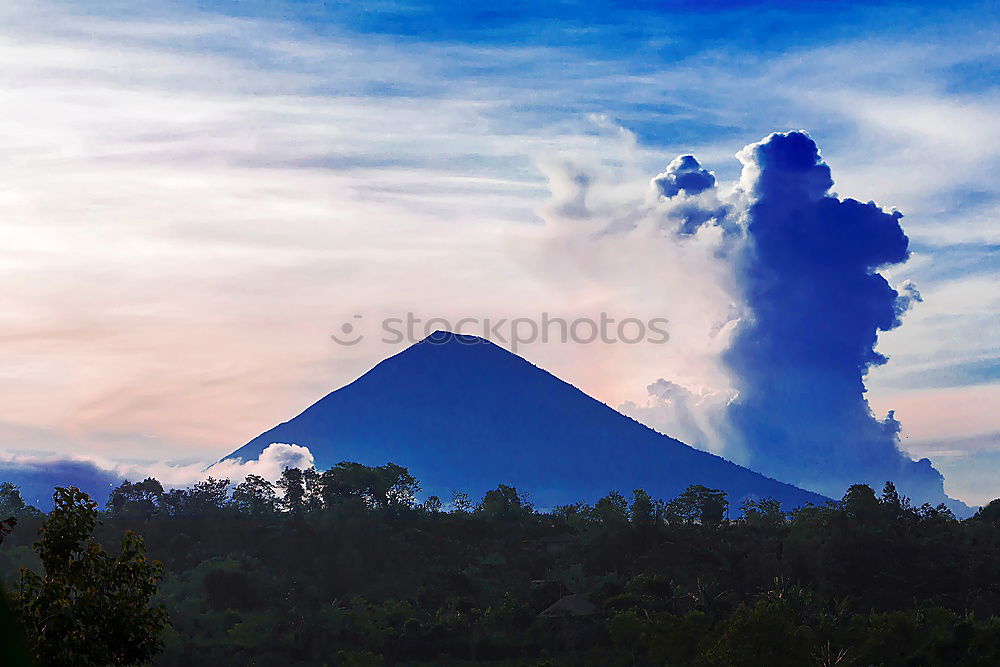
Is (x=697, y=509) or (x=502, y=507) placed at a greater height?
(x=502, y=507)

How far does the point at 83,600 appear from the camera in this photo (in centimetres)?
1608

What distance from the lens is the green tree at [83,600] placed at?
618 inches

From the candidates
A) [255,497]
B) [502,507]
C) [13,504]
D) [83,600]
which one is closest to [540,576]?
[502,507]

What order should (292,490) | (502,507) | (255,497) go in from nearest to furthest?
1. (502,507)
2. (292,490)
3. (255,497)

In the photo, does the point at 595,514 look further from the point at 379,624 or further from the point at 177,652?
the point at 177,652

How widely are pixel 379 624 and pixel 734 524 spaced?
3580 centimetres

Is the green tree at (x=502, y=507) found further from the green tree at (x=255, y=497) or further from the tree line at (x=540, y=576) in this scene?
the green tree at (x=255, y=497)

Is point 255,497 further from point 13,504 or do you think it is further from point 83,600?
point 83,600

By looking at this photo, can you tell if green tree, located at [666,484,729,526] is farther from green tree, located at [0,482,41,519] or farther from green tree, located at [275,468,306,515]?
green tree, located at [0,482,41,519]

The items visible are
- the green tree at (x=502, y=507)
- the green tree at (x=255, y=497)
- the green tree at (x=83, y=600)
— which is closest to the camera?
the green tree at (x=83, y=600)

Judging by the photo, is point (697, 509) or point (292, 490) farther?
point (292, 490)

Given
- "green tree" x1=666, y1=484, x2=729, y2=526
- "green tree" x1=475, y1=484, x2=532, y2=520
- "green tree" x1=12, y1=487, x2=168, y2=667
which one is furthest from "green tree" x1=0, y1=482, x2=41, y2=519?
"green tree" x1=12, y1=487, x2=168, y2=667

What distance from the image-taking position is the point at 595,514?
297 ft

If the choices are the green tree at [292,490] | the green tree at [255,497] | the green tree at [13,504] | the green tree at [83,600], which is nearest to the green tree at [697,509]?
the green tree at [292,490]
